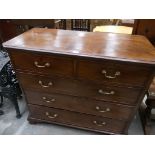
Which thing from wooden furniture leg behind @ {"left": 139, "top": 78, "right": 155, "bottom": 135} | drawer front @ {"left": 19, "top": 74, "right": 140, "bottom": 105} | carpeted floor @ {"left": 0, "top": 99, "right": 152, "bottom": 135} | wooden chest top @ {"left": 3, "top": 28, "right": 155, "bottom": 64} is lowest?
carpeted floor @ {"left": 0, "top": 99, "right": 152, "bottom": 135}

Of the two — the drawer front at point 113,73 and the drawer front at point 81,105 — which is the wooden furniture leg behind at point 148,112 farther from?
the drawer front at point 113,73

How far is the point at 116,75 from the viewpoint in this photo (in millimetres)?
1049

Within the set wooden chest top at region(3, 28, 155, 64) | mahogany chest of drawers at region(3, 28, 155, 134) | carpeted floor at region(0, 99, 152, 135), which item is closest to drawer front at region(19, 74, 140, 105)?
mahogany chest of drawers at region(3, 28, 155, 134)

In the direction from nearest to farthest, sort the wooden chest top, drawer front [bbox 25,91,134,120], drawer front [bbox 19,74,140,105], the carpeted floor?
the wooden chest top, drawer front [bbox 19,74,140,105], drawer front [bbox 25,91,134,120], the carpeted floor

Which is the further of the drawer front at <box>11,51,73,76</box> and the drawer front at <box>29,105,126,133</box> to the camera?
the drawer front at <box>29,105,126,133</box>

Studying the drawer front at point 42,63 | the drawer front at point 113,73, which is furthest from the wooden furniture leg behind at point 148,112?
the drawer front at point 42,63

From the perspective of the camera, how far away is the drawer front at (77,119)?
54.9 inches

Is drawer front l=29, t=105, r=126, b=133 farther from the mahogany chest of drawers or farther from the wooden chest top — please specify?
the wooden chest top

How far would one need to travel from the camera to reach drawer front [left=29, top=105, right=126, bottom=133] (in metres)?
1.39

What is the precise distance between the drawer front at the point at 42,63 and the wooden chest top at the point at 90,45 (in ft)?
0.18
